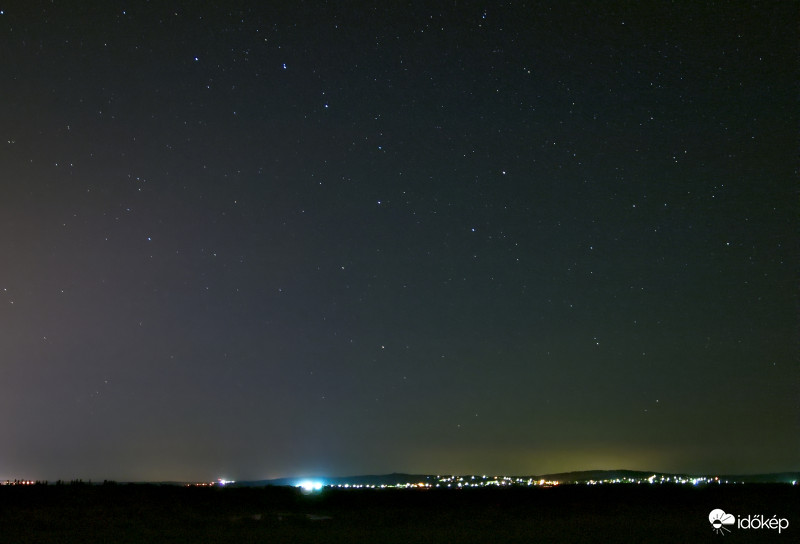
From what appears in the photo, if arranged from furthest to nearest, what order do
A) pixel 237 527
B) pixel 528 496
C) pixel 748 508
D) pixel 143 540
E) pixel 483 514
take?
1. pixel 528 496
2. pixel 748 508
3. pixel 483 514
4. pixel 237 527
5. pixel 143 540

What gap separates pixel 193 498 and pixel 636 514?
69.8 ft

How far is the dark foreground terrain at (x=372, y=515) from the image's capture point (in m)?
24.5

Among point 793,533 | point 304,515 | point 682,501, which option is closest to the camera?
point 793,533

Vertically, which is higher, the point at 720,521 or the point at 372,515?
the point at 372,515

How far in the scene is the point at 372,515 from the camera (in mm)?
33438

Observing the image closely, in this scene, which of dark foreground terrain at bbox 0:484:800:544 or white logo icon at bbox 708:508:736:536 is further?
white logo icon at bbox 708:508:736:536

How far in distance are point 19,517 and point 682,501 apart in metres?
32.7

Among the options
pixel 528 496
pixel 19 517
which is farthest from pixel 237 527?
pixel 528 496

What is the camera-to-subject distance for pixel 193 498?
1542 inches

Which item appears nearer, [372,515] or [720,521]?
[720,521]

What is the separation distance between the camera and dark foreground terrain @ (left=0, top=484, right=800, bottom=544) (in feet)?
80.5

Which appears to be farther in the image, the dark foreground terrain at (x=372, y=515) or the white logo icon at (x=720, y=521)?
the white logo icon at (x=720, y=521)

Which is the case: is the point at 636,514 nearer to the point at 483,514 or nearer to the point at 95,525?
the point at 483,514

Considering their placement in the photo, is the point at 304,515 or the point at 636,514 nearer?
the point at 304,515
